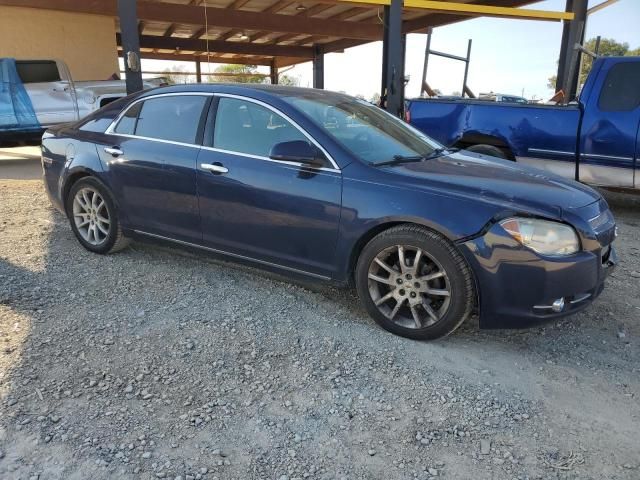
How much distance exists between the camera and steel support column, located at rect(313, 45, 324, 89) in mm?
21688

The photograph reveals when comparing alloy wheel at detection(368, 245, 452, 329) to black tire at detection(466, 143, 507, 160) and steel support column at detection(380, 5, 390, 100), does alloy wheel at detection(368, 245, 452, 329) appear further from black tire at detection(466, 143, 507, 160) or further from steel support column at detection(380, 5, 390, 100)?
steel support column at detection(380, 5, 390, 100)

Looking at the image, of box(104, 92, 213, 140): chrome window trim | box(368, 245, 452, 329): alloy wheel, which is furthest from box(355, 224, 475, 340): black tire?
box(104, 92, 213, 140): chrome window trim

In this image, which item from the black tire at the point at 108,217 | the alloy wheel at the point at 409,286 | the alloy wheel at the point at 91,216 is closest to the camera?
the alloy wheel at the point at 409,286

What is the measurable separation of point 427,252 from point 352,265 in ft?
1.87

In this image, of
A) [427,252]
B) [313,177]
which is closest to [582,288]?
[427,252]

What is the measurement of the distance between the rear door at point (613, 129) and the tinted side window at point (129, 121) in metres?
5.12

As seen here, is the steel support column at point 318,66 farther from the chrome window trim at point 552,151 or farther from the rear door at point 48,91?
the chrome window trim at point 552,151

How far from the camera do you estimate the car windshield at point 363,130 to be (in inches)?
150

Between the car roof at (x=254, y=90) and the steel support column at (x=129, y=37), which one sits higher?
the steel support column at (x=129, y=37)

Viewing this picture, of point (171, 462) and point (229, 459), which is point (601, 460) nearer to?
point (229, 459)

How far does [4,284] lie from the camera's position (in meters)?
4.16

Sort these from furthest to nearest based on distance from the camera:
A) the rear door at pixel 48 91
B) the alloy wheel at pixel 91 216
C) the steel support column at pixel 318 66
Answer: the steel support column at pixel 318 66, the rear door at pixel 48 91, the alloy wheel at pixel 91 216

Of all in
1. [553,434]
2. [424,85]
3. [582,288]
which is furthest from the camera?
[424,85]

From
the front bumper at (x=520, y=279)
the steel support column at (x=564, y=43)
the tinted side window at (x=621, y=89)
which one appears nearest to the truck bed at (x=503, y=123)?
the tinted side window at (x=621, y=89)
